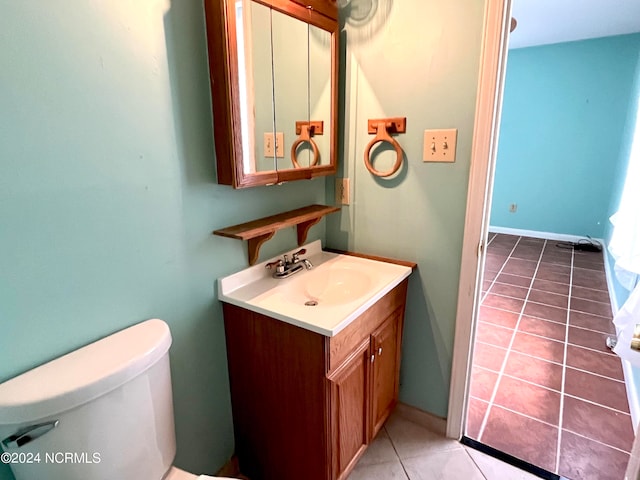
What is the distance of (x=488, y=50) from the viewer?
1.28 metres

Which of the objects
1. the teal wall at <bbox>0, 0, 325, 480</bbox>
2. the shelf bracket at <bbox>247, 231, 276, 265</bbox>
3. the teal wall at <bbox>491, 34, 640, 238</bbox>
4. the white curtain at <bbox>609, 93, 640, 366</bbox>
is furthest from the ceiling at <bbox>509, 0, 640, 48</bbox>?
the teal wall at <bbox>0, 0, 325, 480</bbox>

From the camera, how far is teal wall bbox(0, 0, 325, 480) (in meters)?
0.81

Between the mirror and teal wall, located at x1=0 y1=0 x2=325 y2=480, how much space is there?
0.08m

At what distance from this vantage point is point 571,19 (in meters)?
3.43

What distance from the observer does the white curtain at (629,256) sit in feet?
5.27

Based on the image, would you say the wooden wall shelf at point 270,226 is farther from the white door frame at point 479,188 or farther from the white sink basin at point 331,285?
the white door frame at point 479,188

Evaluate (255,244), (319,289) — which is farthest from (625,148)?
(255,244)

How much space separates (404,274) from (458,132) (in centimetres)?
59

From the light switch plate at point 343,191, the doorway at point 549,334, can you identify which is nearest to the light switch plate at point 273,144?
the light switch plate at point 343,191

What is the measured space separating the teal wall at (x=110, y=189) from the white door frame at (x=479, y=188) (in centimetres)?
88

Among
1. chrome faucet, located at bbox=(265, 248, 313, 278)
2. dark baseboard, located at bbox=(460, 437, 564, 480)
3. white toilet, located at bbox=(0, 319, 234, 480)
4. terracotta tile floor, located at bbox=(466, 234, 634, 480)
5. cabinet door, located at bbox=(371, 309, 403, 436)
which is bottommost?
dark baseboard, located at bbox=(460, 437, 564, 480)

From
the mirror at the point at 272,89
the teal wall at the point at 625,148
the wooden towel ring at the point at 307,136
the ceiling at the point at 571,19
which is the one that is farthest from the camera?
the teal wall at the point at 625,148

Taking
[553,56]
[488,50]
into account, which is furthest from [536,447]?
[553,56]

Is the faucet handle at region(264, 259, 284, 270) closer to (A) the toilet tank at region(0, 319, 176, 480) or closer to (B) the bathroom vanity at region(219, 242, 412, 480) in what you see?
(B) the bathroom vanity at region(219, 242, 412, 480)
